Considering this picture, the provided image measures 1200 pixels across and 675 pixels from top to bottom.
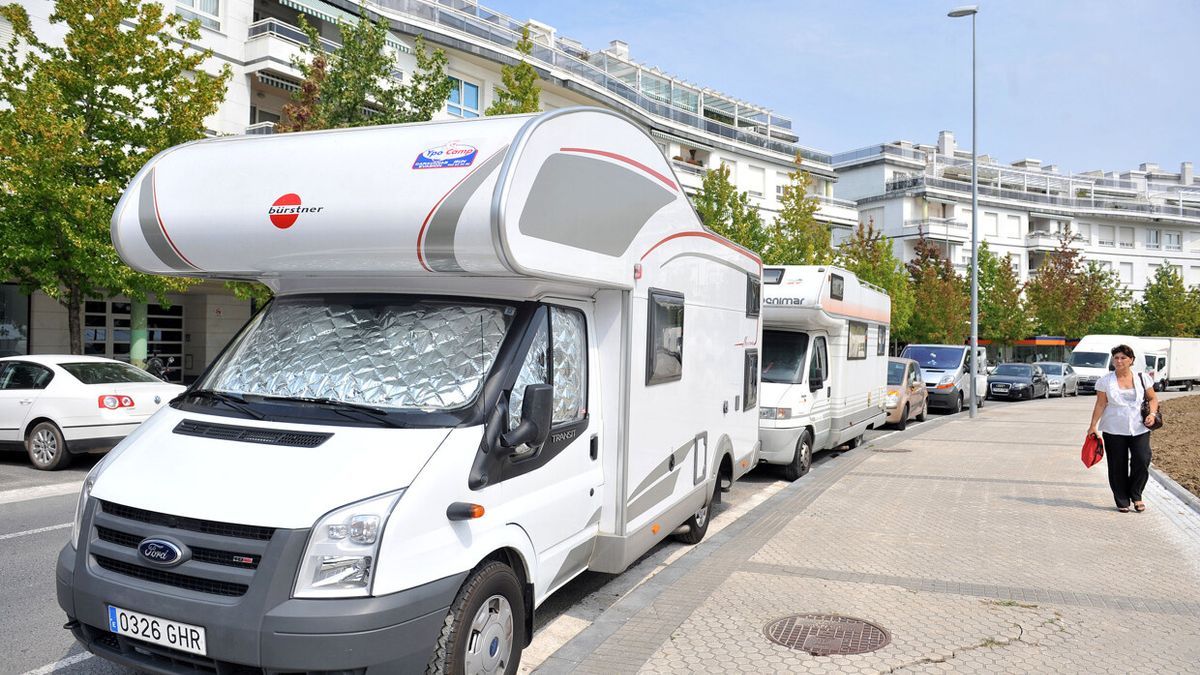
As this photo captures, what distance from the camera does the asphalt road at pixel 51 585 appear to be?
466 cm

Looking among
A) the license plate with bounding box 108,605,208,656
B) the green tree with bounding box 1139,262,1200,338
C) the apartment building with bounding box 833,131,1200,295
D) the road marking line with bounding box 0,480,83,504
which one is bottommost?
the road marking line with bounding box 0,480,83,504

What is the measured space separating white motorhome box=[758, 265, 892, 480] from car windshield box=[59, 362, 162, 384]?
26.5 feet

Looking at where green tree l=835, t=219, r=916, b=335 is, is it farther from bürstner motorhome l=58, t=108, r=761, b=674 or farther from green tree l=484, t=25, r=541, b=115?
bürstner motorhome l=58, t=108, r=761, b=674

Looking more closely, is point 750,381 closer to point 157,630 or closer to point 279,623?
point 279,623

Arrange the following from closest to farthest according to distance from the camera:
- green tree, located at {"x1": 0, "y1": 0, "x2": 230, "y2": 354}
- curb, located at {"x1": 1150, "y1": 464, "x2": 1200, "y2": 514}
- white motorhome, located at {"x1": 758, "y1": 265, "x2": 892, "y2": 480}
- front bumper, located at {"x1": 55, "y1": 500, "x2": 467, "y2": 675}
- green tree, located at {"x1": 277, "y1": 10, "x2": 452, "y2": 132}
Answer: front bumper, located at {"x1": 55, "y1": 500, "x2": 467, "y2": 675}, curb, located at {"x1": 1150, "y1": 464, "x2": 1200, "y2": 514}, white motorhome, located at {"x1": 758, "y1": 265, "x2": 892, "y2": 480}, green tree, located at {"x1": 0, "y1": 0, "x2": 230, "y2": 354}, green tree, located at {"x1": 277, "y1": 10, "x2": 452, "y2": 132}

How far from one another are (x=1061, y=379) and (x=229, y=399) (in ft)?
115

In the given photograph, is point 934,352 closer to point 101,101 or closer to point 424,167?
point 101,101

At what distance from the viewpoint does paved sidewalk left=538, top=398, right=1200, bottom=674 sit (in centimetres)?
490

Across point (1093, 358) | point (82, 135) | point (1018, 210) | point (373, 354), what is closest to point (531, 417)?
point (373, 354)

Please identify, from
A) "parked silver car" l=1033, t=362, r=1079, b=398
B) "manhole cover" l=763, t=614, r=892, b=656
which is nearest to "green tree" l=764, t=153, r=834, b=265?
"parked silver car" l=1033, t=362, r=1079, b=398

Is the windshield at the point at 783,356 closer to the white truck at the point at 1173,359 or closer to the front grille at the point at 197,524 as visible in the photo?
the front grille at the point at 197,524

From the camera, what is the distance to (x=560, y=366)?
4805 mm

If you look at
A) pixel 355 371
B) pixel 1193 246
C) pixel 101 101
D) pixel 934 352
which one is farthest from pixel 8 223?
pixel 1193 246

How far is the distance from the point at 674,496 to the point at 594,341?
183 centimetres
